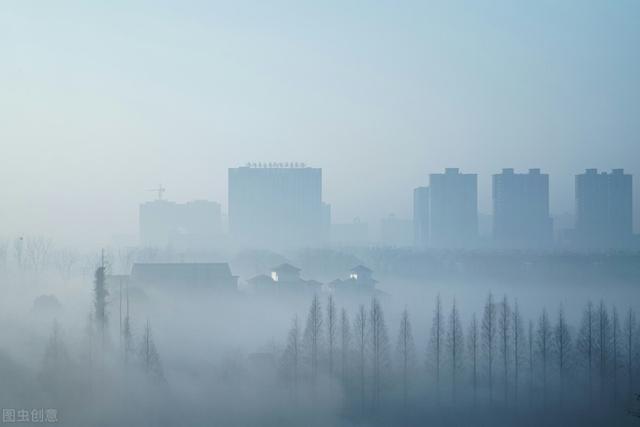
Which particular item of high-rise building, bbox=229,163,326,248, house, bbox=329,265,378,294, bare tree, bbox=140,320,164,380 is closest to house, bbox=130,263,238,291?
house, bbox=329,265,378,294

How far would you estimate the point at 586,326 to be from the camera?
1650 cm

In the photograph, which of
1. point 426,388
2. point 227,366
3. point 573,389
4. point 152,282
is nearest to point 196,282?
point 152,282

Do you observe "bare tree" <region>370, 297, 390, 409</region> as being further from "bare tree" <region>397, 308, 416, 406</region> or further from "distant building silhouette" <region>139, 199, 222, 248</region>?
"distant building silhouette" <region>139, 199, 222, 248</region>

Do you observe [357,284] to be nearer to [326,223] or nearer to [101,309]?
[101,309]

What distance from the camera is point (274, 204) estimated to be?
58.6m

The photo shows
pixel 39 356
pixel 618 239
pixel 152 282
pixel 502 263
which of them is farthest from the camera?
pixel 618 239

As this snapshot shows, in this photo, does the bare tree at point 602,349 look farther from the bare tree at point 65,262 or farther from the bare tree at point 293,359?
the bare tree at point 65,262

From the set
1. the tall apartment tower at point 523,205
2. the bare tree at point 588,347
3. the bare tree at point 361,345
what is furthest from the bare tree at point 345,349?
the tall apartment tower at point 523,205

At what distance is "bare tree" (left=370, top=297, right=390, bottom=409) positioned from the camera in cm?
1457

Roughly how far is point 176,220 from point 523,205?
26.5m

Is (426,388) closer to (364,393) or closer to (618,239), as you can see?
(364,393)

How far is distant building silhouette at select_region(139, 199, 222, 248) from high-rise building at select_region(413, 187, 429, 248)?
15.5 meters

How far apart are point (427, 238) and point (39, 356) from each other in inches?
1856

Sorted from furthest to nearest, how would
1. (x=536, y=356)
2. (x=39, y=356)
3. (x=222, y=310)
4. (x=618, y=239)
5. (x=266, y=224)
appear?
(x=266, y=224), (x=618, y=239), (x=222, y=310), (x=536, y=356), (x=39, y=356)
